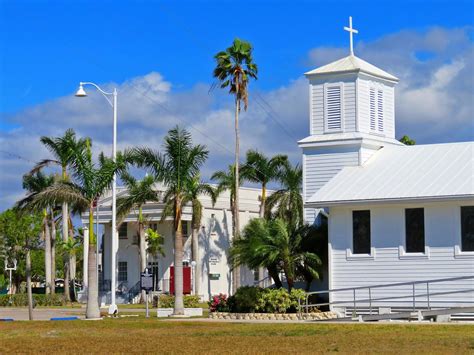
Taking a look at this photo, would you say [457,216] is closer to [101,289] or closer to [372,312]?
[372,312]

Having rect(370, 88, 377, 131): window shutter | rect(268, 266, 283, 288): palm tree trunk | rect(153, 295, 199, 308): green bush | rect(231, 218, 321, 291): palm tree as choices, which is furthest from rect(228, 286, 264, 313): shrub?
rect(370, 88, 377, 131): window shutter

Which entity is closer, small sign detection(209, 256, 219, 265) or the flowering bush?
the flowering bush

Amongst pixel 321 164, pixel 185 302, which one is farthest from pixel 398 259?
pixel 185 302

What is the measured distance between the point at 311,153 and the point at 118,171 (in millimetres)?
8386

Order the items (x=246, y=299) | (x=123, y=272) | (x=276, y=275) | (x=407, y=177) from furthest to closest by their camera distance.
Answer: (x=123, y=272), (x=276, y=275), (x=407, y=177), (x=246, y=299)

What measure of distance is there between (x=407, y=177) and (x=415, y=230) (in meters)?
2.31

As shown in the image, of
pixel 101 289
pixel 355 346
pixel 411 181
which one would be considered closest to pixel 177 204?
pixel 411 181

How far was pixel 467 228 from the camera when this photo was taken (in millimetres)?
36812

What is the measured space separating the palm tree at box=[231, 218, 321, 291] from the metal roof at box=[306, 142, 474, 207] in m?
1.48

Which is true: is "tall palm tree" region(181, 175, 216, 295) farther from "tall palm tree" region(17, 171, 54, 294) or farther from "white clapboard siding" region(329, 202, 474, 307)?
"white clapboard siding" region(329, 202, 474, 307)

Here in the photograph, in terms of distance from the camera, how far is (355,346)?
77.7ft

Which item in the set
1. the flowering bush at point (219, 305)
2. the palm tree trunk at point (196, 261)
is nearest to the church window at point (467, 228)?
the flowering bush at point (219, 305)

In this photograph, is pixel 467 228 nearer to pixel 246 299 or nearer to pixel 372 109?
pixel 246 299

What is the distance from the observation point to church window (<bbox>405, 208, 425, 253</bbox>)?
37.7 meters
